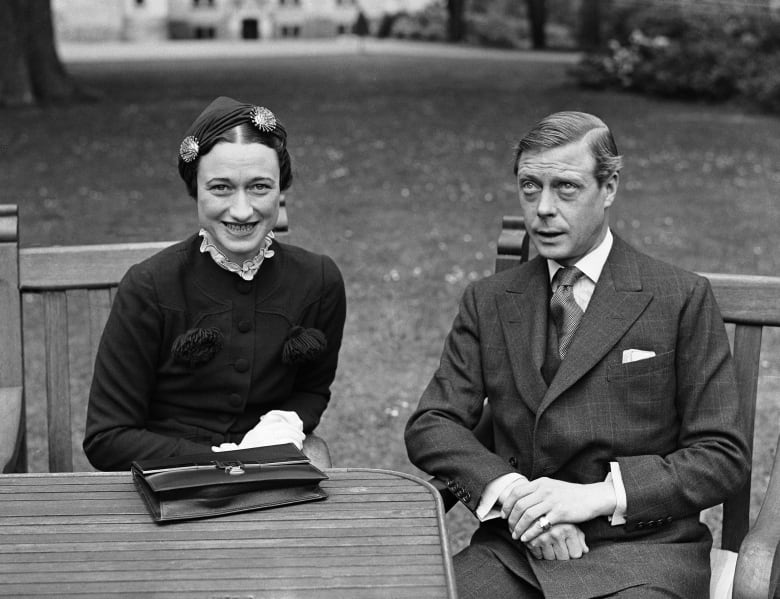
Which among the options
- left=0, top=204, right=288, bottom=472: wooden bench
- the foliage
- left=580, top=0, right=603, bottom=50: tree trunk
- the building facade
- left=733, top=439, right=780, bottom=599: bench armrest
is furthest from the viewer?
the building facade

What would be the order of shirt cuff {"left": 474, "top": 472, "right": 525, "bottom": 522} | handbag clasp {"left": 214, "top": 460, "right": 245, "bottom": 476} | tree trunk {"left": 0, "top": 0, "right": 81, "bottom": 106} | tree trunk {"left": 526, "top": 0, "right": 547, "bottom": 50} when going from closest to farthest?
handbag clasp {"left": 214, "top": 460, "right": 245, "bottom": 476} < shirt cuff {"left": 474, "top": 472, "right": 525, "bottom": 522} < tree trunk {"left": 0, "top": 0, "right": 81, "bottom": 106} < tree trunk {"left": 526, "top": 0, "right": 547, "bottom": 50}

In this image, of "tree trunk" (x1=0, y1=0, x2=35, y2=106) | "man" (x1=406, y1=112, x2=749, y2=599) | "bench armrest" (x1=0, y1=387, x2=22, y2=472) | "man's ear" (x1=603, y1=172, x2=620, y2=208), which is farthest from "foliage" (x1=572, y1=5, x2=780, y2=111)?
"bench armrest" (x1=0, y1=387, x2=22, y2=472)

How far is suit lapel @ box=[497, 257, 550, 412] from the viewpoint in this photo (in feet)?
10.4

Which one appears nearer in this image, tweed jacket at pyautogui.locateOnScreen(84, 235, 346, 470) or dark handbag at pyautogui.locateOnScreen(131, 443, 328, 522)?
dark handbag at pyautogui.locateOnScreen(131, 443, 328, 522)

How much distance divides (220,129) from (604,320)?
118 centimetres

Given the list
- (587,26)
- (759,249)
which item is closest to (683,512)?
(759,249)

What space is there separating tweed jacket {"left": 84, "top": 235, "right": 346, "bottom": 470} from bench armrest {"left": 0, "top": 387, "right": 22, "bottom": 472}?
0.85 ft

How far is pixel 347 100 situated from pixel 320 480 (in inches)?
663

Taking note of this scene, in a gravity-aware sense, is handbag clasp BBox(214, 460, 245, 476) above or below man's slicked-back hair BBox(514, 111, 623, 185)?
below

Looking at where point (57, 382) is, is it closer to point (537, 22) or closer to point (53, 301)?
point (53, 301)

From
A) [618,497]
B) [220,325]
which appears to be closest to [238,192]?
[220,325]

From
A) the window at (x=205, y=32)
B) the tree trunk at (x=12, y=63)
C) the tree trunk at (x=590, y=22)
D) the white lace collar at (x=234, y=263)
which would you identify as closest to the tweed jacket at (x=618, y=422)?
the white lace collar at (x=234, y=263)

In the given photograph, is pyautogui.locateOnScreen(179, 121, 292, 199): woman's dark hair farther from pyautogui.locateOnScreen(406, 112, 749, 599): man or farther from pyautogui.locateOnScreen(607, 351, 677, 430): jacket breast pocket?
pyautogui.locateOnScreen(607, 351, 677, 430): jacket breast pocket

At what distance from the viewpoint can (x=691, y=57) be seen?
2139cm
